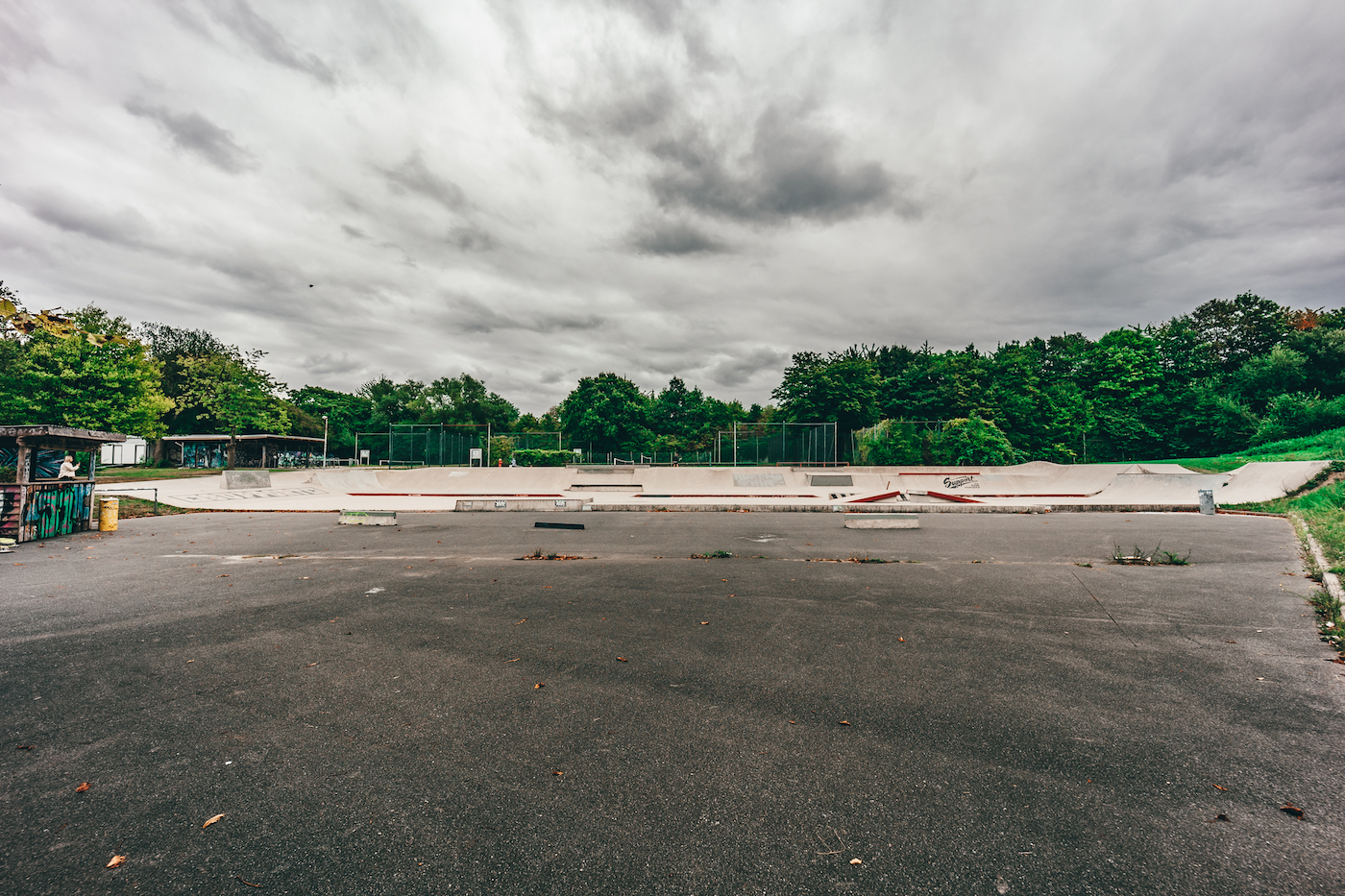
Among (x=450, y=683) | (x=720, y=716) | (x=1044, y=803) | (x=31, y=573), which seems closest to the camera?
(x=1044, y=803)

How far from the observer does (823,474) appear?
23.4 metres

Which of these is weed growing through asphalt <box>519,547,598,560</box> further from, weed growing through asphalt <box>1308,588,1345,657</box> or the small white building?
the small white building

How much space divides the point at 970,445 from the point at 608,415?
3042 centimetres

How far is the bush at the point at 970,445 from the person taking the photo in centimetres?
2906

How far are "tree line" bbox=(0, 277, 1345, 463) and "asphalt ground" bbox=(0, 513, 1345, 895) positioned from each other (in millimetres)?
27481

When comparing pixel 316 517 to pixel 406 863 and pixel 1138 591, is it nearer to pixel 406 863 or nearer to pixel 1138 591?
pixel 406 863

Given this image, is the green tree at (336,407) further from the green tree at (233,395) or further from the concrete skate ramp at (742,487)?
the concrete skate ramp at (742,487)

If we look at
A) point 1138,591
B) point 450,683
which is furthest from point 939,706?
point 1138,591

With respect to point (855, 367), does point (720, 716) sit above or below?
below

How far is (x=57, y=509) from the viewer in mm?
11391

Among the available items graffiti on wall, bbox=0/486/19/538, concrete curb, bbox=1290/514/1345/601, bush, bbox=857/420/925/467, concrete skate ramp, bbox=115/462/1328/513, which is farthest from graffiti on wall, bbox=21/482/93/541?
bush, bbox=857/420/925/467

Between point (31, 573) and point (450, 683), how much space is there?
841 cm

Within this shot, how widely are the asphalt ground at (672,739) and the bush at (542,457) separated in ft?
95.6

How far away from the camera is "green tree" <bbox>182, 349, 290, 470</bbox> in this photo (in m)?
39.8
